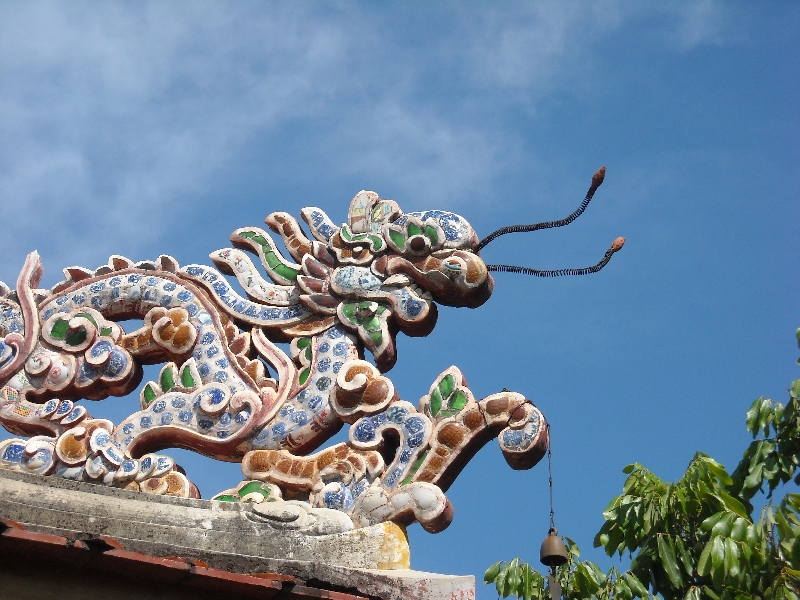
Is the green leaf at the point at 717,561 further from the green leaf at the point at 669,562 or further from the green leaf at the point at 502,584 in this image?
the green leaf at the point at 502,584

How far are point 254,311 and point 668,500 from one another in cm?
339

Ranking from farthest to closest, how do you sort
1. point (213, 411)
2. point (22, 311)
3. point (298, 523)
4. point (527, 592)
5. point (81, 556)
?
point (527, 592) → point (22, 311) → point (213, 411) → point (298, 523) → point (81, 556)

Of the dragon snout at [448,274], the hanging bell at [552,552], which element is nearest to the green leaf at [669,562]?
the hanging bell at [552,552]

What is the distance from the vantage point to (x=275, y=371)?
9.23 metres

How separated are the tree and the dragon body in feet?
5.11

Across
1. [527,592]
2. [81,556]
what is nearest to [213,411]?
[81,556]

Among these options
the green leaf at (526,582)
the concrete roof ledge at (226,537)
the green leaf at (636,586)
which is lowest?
the concrete roof ledge at (226,537)

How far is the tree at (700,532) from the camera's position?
332 inches

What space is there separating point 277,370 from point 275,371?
7cm

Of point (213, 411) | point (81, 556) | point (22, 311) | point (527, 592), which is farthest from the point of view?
point (527, 592)

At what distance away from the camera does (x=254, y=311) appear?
31.1 ft

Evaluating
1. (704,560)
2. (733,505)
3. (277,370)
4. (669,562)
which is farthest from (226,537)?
(733,505)

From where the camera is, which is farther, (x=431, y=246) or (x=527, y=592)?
(x=527, y=592)

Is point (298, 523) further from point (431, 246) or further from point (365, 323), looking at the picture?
point (431, 246)
